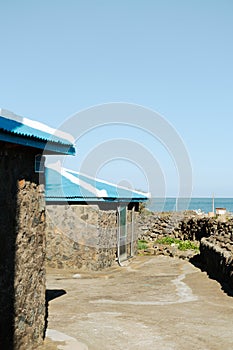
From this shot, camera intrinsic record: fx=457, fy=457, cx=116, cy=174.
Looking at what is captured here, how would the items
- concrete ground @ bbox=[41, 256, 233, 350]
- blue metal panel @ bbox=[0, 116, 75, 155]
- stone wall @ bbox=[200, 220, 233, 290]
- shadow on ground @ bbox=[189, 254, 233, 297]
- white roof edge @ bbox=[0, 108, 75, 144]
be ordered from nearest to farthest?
1. blue metal panel @ bbox=[0, 116, 75, 155]
2. white roof edge @ bbox=[0, 108, 75, 144]
3. concrete ground @ bbox=[41, 256, 233, 350]
4. shadow on ground @ bbox=[189, 254, 233, 297]
5. stone wall @ bbox=[200, 220, 233, 290]

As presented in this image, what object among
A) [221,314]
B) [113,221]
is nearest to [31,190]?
[221,314]

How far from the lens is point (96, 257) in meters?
15.5

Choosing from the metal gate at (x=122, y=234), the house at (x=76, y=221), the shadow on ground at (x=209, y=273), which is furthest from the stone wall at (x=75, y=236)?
the shadow on ground at (x=209, y=273)

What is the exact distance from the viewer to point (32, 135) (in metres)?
6.29

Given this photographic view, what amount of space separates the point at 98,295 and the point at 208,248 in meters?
5.75

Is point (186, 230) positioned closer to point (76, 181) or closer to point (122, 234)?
point (122, 234)

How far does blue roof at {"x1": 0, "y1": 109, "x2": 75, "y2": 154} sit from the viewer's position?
5.84 meters

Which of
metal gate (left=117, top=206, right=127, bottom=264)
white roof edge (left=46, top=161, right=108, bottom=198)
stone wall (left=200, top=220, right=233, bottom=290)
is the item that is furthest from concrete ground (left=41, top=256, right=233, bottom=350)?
white roof edge (left=46, top=161, right=108, bottom=198)

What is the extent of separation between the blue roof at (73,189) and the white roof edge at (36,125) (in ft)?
25.5

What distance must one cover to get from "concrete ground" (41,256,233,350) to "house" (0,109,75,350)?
0.84 m

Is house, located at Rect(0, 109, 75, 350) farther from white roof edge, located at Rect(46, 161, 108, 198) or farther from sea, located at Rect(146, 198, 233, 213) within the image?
Result: sea, located at Rect(146, 198, 233, 213)

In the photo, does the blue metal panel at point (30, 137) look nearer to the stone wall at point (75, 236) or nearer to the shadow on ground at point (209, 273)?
the shadow on ground at point (209, 273)

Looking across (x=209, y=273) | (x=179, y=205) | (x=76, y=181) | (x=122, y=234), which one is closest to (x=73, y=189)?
(x=76, y=181)

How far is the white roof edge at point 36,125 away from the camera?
6648 mm
